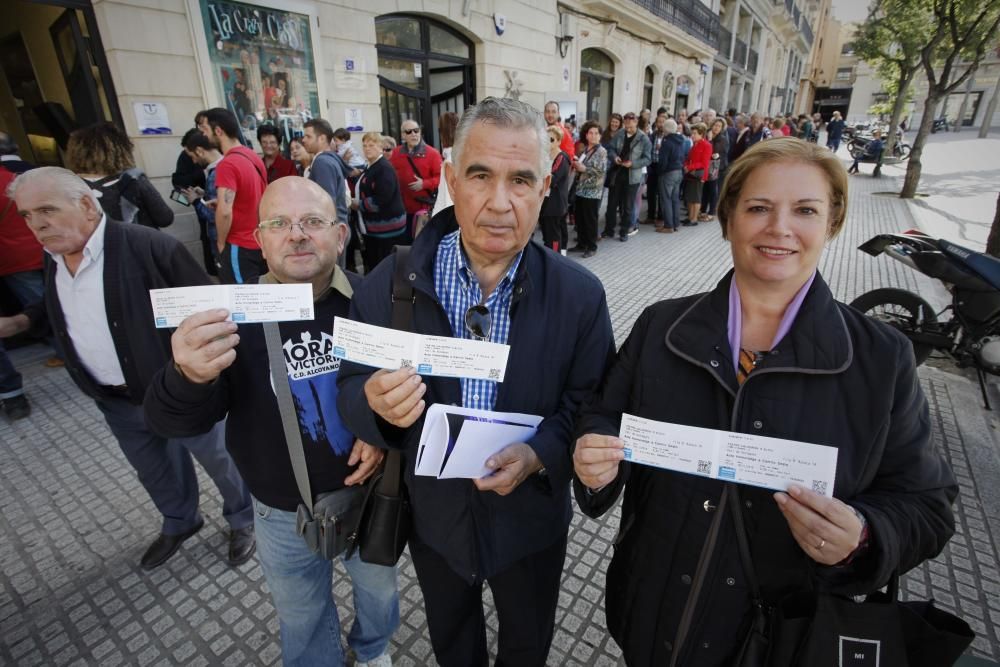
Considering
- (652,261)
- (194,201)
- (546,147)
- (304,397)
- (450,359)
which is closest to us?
(450,359)

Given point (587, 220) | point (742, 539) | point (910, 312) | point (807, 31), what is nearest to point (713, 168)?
point (587, 220)

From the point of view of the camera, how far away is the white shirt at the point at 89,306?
209 centimetres

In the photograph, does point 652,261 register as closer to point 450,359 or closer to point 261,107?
point 261,107

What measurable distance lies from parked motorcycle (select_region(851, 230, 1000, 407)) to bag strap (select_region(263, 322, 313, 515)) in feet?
14.5

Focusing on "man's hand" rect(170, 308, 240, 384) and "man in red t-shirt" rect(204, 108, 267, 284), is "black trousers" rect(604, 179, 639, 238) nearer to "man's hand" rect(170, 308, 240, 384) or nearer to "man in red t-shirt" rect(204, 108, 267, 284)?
"man in red t-shirt" rect(204, 108, 267, 284)

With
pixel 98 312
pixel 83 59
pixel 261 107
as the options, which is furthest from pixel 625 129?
pixel 98 312

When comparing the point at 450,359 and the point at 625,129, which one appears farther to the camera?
the point at 625,129

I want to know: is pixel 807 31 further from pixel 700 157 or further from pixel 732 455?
pixel 732 455

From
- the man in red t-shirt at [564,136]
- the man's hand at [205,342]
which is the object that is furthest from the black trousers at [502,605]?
the man in red t-shirt at [564,136]

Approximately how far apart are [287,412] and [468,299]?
27.5 inches

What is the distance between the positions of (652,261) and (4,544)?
7.77m

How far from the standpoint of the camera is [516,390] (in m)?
1.39

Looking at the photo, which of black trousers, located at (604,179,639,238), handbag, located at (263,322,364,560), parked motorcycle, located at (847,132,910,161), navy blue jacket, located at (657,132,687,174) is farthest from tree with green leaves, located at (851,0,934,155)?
handbag, located at (263,322,364,560)

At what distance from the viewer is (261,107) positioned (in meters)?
6.56
